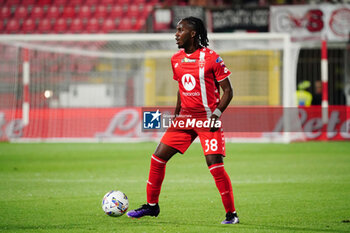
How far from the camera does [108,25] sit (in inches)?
972

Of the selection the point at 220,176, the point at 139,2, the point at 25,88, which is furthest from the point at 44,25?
the point at 220,176

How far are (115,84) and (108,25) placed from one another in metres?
6.58

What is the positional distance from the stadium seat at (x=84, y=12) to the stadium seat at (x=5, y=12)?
2.75 m

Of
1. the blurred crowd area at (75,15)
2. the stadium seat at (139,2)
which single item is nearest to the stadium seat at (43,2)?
the blurred crowd area at (75,15)

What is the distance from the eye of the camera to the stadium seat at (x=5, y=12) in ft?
82.5

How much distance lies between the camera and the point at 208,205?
7.45 meters

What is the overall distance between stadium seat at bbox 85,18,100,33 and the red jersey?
18713mm

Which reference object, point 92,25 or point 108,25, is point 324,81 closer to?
point 108,25

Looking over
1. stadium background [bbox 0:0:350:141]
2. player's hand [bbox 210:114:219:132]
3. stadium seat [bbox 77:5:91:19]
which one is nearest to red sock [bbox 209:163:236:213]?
player's hand [bbox 210:114:219:132]

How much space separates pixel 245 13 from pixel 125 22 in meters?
6.37

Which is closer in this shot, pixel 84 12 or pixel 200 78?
pixel 200 78

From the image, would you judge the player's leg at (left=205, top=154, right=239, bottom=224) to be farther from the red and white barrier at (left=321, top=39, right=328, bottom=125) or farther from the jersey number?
the red and white barrier at (left=321, top=39, right=328, bottom=125)

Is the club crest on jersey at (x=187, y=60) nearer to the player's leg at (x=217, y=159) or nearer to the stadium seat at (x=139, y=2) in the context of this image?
the player's leg at (x=217, y=159)

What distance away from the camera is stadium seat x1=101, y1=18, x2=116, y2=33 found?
2448 centimetres
